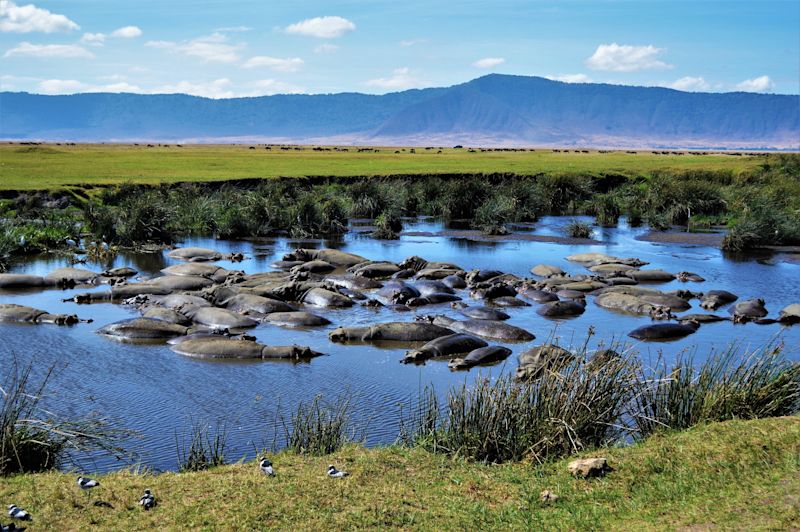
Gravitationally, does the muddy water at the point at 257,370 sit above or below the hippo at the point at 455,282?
below

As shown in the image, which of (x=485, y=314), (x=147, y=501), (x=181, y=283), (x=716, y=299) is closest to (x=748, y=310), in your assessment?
(x=716, y=299)

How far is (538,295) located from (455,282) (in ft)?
8.74

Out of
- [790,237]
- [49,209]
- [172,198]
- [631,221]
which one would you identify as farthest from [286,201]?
[790,237]

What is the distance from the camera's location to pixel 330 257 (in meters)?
27.5

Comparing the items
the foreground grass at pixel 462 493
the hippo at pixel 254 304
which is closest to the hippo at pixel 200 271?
the hippo at pixel 254 304

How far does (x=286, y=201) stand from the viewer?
40.6 m

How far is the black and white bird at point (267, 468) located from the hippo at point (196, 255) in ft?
67.4

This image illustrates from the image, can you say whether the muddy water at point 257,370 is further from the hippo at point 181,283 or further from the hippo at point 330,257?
the hippo at point 330,257

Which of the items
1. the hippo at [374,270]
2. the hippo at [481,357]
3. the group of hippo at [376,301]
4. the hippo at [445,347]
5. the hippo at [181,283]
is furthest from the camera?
the hippo at [374,270]

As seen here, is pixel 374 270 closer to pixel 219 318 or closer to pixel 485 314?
pixel 485 314

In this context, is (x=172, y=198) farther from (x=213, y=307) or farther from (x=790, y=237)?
(x=790, y=237)

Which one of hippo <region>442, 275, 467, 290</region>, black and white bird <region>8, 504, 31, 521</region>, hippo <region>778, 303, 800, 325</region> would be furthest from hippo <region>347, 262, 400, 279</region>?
black and white bird <region>8, 504, 31, 521</region>

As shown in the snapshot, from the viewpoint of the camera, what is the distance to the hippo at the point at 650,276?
24.9m

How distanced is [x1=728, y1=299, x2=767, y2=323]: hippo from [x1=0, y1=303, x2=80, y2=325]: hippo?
14.6m
